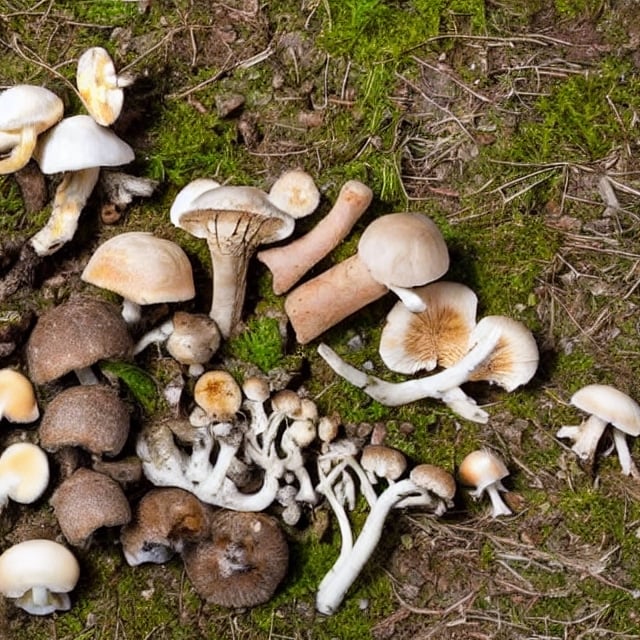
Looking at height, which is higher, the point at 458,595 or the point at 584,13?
the point at 584,13

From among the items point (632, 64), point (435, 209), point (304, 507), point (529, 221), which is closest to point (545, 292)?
point (529, 221)

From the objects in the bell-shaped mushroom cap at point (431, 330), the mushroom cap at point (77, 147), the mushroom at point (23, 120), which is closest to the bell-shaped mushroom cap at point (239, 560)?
the bell-shaped mushroom cap at point (431, 330)

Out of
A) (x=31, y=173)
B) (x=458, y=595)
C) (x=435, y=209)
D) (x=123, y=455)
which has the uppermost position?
(x=31, y=173)

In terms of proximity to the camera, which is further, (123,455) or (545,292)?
(545,292)

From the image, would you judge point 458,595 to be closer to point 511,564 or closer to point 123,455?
point 511,564

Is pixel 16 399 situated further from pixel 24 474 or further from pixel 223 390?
pixel 223 390
